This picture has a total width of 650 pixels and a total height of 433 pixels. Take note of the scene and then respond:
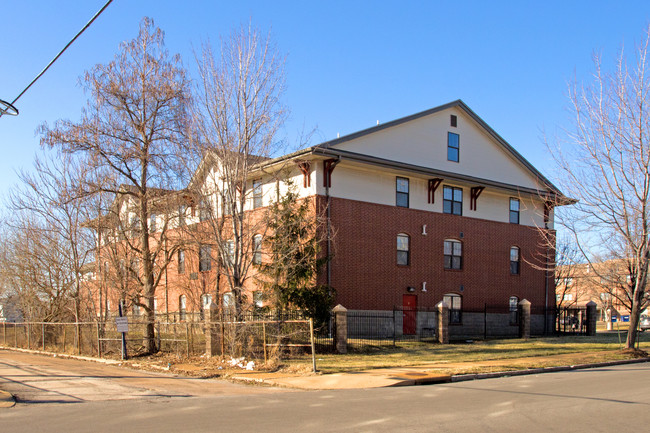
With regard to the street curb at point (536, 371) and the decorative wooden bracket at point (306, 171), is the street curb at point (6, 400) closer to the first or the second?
the street curb at point (536, 371)

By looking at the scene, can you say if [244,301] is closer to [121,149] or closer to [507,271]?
[121,149]

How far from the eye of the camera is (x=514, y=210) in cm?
3562

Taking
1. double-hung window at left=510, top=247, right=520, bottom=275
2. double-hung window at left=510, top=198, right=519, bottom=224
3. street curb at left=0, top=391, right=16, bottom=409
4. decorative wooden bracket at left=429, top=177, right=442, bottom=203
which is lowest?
street curb at left=0, top=391, right=16, bottom=409

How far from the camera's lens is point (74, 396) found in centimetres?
1325

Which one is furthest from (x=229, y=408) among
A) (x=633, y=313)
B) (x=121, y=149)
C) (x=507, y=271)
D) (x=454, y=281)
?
(x=507, y=271)

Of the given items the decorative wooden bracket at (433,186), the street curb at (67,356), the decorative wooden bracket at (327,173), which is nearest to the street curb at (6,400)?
the street curb at (67,356)

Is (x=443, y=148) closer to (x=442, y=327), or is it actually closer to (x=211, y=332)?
(x=442, y=327)

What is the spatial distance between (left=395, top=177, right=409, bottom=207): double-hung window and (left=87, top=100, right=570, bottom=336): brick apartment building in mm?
55

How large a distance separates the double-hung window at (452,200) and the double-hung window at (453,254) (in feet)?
5.59

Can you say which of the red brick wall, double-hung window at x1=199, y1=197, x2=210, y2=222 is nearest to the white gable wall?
the red brick wall

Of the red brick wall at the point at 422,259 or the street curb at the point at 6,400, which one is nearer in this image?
the street curb at the point at 6,400

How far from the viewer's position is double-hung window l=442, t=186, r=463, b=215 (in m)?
32.1

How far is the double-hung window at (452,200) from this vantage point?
32.1m

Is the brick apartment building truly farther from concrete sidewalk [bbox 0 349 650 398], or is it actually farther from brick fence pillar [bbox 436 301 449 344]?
concrete sidewalk [bbox 0 349 650 398]
